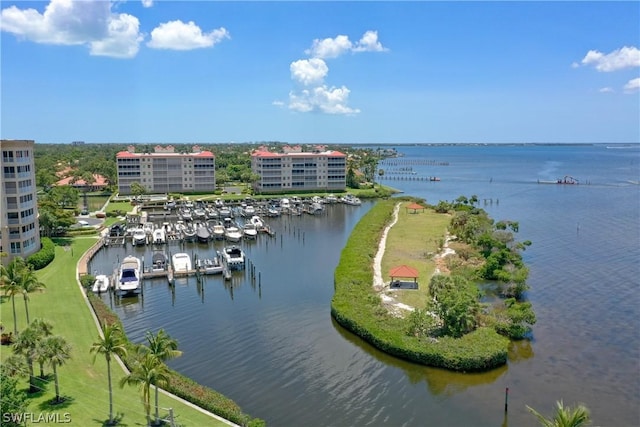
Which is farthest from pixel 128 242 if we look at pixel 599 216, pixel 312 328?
pixel 599 216

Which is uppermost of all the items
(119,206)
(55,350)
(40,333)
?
(119,206)

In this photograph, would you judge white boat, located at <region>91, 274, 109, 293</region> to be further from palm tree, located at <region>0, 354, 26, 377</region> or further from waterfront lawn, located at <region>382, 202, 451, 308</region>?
waterfront lawn, located at <region>382, 202, 451, 308</region>

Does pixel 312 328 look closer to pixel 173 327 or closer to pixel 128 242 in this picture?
pixel 173 327

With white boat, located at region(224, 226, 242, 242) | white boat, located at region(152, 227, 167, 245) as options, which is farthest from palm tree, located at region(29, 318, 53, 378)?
white boat, located at region(224, 226, 242, 242)

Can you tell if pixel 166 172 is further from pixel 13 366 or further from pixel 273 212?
pixel 13 366

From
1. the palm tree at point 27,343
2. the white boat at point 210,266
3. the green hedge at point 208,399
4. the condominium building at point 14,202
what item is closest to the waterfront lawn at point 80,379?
the green hedge at point 208,399

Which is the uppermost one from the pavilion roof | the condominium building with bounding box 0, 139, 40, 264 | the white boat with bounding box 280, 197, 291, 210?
the condominium building with bounding box 0, 139, 40, 264

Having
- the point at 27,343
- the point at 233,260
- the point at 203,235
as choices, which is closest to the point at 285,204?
the point at 203,235

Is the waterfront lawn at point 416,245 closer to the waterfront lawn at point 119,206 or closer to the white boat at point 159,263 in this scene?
the white boat at point 159,263
